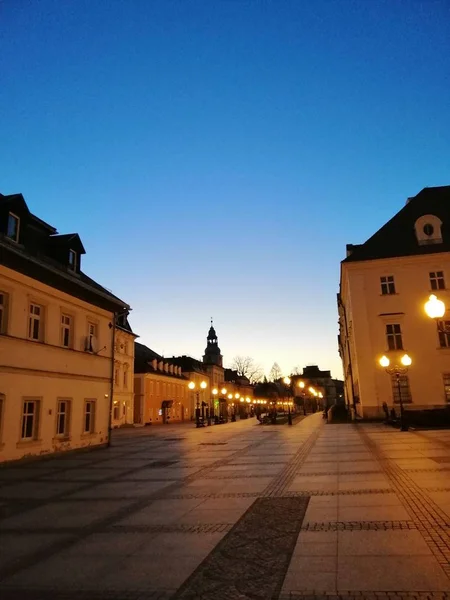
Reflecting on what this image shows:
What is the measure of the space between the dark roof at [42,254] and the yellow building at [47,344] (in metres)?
0.04

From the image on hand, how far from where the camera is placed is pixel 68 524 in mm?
8078

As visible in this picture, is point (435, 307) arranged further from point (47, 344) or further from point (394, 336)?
point (394, 336)

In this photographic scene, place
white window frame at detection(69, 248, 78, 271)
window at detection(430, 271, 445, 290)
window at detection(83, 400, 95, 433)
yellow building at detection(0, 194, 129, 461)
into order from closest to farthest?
yellow building at detection(0, 194, 129, 461), white window frame at detection(69, 248, 78, 271), window at detection(83, 400, 95, 433), window at detection(430, 271, 445, 290)

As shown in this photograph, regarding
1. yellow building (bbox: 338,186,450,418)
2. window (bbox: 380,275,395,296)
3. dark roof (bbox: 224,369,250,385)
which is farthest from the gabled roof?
dark roof (bbox: 224,369,250,385)

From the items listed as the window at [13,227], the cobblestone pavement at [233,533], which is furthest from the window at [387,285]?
the window at [13,227]

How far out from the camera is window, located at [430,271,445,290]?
120 ft

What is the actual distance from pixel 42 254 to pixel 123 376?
3189cm

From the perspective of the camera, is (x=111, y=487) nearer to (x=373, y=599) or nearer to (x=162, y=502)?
(x=162, y=502)

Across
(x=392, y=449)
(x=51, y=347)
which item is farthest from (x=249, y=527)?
(x=51, y=347)

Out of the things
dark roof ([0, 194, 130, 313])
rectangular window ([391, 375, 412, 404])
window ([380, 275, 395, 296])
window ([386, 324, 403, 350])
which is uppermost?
window ([380, 275, 395, 296])

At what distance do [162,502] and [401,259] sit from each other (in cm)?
3322

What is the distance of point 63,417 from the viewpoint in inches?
800

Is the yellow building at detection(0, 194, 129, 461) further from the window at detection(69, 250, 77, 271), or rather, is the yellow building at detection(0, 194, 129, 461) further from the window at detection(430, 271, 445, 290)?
the window at detection(430, 271, 445, 290)

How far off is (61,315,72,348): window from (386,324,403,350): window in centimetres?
2641
